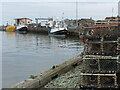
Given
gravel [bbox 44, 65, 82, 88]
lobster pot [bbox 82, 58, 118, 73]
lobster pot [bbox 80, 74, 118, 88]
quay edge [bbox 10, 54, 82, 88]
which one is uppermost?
lobster pot [bbox 82, 58, 118, 73]

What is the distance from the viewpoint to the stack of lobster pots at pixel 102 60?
189 inches

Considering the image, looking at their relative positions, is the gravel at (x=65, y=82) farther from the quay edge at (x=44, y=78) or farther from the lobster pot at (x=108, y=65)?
the lobster pot at (x=108, y=65)

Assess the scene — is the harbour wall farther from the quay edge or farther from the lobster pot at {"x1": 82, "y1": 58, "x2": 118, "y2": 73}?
the lobster pot at {"x1": 82, "y1": 58, "x2": 118, "y2": 73}

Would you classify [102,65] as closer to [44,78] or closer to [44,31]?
[44,78]

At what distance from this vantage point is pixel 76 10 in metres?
44.2

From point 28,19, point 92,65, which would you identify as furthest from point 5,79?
point 28,19

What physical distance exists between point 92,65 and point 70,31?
113 feet

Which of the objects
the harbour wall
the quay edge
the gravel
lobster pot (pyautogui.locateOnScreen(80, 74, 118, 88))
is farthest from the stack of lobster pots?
the harbour wall

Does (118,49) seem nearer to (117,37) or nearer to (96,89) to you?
(117,37)

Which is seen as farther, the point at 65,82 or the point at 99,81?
the point at 65,82

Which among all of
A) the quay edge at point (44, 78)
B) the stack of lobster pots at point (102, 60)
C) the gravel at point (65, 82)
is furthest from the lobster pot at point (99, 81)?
the quay edge at point (44, 78)

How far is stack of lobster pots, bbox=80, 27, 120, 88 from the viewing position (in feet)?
15.7

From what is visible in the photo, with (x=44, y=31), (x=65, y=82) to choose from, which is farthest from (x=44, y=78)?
(x=44, y=31)

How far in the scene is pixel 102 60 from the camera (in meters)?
5.11
